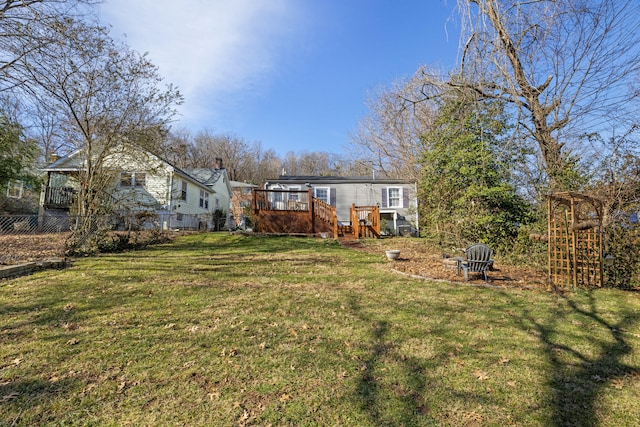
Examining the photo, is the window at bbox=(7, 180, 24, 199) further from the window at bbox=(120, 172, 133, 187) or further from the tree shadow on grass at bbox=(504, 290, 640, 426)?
the tree shadow on grass at bbox=(504, 290, 640, 426)

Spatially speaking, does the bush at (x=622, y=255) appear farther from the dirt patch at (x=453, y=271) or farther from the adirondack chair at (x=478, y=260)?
the adirondack chair at (x=478, y=260)

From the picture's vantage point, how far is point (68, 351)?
3.11 meters

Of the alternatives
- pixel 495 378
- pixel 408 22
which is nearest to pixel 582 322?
pixel 495 378

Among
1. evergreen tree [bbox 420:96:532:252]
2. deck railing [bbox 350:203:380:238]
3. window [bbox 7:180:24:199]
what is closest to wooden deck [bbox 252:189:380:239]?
deck railing [bbox 350:203:380:238]

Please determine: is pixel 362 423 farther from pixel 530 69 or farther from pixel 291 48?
pixel 291 48

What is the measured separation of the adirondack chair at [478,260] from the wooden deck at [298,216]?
310 inches

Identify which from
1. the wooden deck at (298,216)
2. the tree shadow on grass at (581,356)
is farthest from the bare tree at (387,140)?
the tree shadow on grass at (581,356)

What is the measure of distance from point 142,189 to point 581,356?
63.7 ft

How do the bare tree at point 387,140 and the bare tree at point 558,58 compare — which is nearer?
the bare tree at point 558,58

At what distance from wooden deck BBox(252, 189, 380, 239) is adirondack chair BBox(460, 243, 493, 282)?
787 centimetres

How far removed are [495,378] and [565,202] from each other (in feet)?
18.1

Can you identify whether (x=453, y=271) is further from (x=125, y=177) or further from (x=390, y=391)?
(x=125, y=177)

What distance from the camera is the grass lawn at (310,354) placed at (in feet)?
7.49

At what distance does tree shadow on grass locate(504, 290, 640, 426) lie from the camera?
93.5 inches
